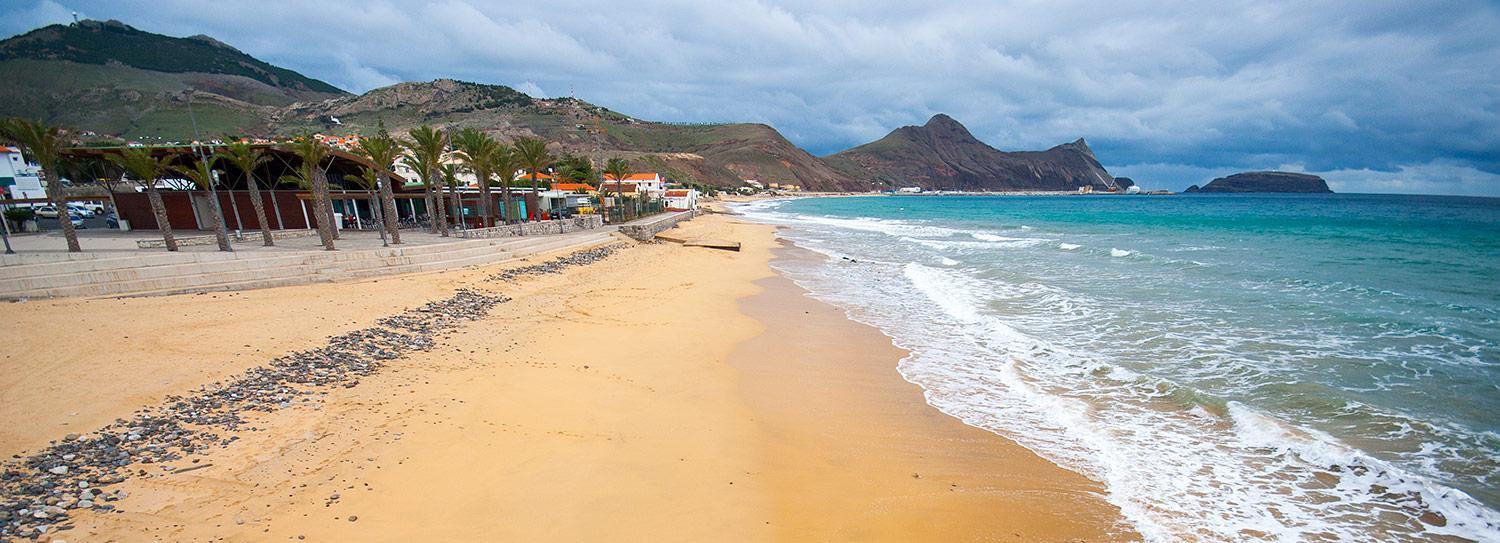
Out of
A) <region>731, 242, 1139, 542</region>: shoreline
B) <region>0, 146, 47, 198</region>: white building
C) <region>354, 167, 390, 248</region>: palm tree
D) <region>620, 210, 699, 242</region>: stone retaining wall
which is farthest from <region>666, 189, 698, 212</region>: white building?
<region>0, 146, 47, 198</region>: white building

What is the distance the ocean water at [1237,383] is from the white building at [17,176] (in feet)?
187

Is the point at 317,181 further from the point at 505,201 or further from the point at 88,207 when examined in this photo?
the point at 88,207

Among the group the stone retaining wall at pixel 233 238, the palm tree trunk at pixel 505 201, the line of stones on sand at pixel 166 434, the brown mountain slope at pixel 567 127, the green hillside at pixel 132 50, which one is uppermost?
the green hillside at pixel 132 50

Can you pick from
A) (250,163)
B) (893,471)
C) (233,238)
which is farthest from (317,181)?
(893,471)

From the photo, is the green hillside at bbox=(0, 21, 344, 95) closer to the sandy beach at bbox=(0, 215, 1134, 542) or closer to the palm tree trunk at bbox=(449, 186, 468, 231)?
the palm tree trunk at bbox=(449, 186, 468, 231)

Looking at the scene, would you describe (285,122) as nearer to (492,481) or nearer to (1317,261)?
(492,481)

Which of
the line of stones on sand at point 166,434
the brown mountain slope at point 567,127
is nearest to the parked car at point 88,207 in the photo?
the line of stones on sand at point 166,434

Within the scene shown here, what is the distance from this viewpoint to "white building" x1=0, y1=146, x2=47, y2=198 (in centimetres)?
3638

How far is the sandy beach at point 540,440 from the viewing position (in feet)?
14.6

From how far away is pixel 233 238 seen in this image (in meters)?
19.1

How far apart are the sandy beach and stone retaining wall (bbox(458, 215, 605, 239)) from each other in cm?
1176

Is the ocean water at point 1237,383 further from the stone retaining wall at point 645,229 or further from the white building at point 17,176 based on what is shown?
the white building at point 17,176

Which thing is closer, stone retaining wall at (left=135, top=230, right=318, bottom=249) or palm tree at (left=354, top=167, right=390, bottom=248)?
stone retaining wall at (left=135, top=230, right=318, bottom=249)

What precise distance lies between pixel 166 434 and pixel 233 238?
1926 centimetres
